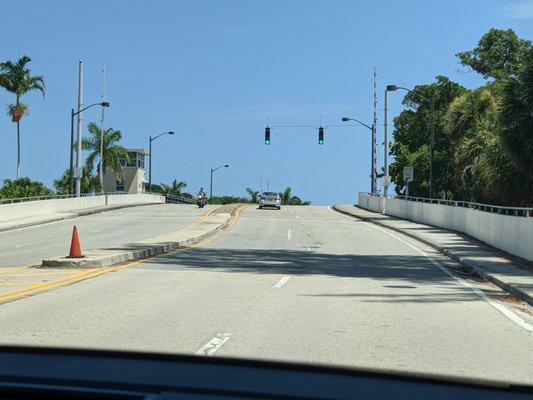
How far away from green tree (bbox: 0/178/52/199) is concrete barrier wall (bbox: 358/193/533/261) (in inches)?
1037

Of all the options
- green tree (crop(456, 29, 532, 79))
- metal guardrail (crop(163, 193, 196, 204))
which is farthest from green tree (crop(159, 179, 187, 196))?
green tree (crop(456, 29, 532, 79))

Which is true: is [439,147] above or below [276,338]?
above

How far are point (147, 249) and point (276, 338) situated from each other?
14007mm

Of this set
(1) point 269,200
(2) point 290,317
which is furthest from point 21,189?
(2) point 290,317

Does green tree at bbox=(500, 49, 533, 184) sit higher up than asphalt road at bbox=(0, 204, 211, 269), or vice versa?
green tree at bbox=(500, 49, 533, 184)

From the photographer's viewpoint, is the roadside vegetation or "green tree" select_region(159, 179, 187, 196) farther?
"green tree" select_region(159, 179, 187, 196)

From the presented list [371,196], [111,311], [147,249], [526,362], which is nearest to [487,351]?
[526,362]

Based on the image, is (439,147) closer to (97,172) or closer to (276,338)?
(97,172)

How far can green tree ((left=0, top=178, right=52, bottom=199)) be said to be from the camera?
56.1 m

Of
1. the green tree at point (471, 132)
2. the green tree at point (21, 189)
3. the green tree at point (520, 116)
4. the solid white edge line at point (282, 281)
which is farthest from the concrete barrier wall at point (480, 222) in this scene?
the green tree at point (21, 189)

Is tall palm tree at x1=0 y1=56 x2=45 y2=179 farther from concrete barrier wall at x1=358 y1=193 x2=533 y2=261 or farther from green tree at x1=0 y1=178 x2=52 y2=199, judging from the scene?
concrete barrier wall at x1=358 y1=193 x2=533 y2=261

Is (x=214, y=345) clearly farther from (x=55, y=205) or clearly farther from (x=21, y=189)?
(x=21, y=189)

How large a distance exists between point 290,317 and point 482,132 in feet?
120

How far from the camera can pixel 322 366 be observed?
131 inches
